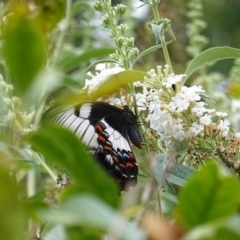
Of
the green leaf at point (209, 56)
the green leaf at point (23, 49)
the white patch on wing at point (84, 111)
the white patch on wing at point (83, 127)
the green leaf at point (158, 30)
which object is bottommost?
the white patch on wing at point (83, 127)

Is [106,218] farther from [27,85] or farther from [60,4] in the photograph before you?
[60,4]

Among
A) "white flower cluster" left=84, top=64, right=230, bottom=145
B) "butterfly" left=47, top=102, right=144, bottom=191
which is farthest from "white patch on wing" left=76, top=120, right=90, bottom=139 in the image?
"white flower cluster" left=84, top=64, right=230, bottom=145

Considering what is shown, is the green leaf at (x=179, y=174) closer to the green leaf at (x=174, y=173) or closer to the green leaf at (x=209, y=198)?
the green leaf at (x=174, y=173)

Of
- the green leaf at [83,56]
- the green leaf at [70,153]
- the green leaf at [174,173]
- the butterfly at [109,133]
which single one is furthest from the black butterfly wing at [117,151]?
the green leaf at [70,153]

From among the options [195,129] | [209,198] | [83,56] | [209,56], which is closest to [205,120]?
[195,129]

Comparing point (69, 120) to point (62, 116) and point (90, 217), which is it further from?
point (90, 217)

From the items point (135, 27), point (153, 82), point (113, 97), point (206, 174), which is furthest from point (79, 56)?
point (206, 174)
